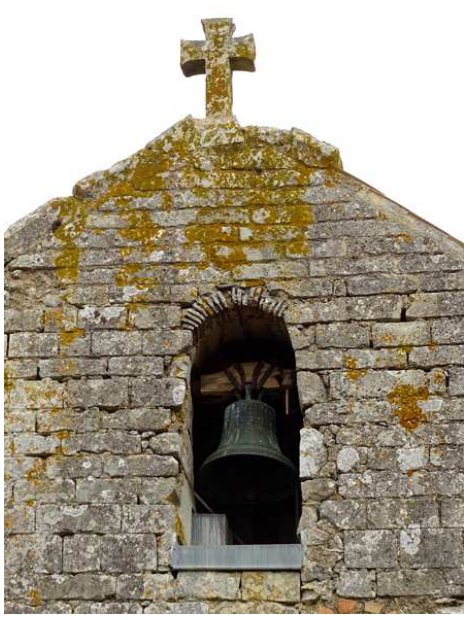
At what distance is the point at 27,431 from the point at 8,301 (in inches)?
33.1

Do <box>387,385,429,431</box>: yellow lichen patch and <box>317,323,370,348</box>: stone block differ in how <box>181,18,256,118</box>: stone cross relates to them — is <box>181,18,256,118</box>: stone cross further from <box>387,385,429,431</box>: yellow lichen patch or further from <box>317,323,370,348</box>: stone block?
<box>387,385,429,431</box>: yellow lichen patch

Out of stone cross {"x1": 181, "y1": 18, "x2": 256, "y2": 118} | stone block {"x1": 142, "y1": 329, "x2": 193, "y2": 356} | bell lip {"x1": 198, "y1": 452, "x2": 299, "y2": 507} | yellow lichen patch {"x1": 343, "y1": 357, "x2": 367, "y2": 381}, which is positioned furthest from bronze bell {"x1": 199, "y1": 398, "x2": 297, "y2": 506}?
stone cross {"x1": 181, "y1": 18, "x2": 256, "y2": 118}

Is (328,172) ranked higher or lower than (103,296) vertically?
higher

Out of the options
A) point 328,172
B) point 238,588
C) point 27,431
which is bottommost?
point 238,588

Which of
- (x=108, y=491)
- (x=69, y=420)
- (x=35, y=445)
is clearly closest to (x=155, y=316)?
(x=69, y=420)

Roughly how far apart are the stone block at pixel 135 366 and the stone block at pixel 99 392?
5cm

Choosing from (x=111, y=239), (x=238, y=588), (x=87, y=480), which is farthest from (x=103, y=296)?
(x=238, y=588)

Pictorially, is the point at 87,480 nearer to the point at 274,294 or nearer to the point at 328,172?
the point at 274,294

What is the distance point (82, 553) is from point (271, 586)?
3.17 feet

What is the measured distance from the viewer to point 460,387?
11.4m

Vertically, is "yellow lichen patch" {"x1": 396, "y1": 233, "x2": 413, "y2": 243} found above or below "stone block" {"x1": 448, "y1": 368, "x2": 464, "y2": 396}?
above

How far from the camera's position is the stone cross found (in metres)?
12.7

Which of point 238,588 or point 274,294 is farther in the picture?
point 274,294

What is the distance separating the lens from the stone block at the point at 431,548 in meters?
10.9
